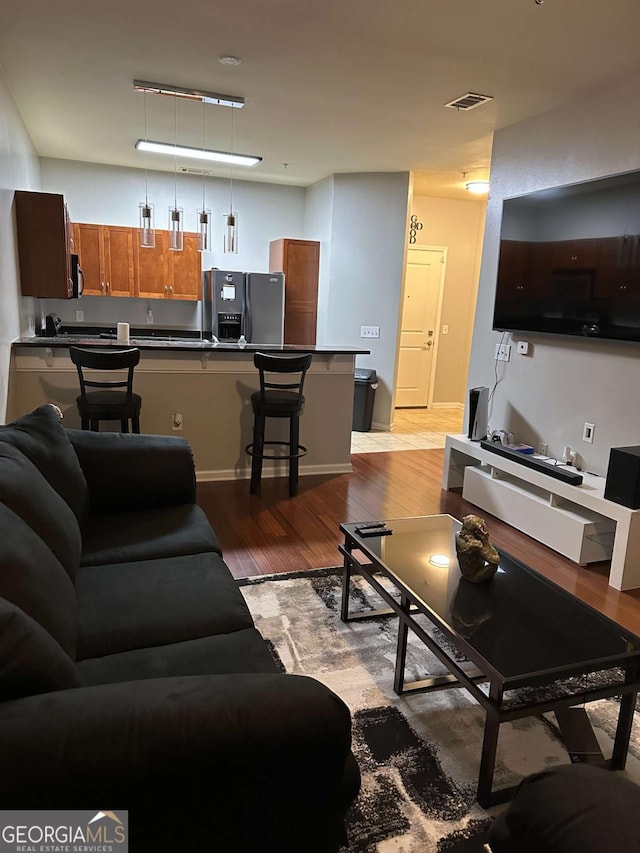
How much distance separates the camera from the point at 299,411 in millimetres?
4254

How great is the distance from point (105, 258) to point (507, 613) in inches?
242

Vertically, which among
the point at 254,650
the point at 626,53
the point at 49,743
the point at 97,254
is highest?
the point at 626,53

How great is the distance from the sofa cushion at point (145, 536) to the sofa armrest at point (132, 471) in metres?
0.06

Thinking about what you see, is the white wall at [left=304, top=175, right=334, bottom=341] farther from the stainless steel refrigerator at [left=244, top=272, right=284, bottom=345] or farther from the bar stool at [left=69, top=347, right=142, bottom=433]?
the bar stool at [left=69, top=347, right=142, bottom=433]

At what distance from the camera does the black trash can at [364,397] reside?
657 centimetres

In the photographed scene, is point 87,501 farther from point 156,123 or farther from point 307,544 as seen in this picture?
point 156,123

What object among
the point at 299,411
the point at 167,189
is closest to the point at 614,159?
the point at 299,411

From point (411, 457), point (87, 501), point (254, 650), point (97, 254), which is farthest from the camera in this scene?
point (97, 254)

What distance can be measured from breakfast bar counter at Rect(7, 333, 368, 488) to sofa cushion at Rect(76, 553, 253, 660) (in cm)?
252

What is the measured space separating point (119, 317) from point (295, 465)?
393cm

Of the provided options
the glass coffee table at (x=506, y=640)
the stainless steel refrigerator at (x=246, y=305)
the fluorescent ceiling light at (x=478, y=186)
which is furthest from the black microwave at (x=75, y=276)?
the glass coffee table at (x=506, y=640)

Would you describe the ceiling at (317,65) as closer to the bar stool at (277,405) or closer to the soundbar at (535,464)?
the bar stool at (277,405)

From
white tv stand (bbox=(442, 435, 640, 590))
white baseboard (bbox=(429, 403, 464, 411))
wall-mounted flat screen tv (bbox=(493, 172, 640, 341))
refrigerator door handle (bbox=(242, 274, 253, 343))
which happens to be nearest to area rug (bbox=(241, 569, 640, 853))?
white tv stand (bbox=(442, 435, 640, 590))

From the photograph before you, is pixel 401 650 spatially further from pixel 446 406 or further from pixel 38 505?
pixel 446 406
